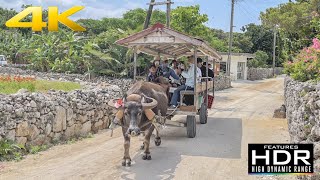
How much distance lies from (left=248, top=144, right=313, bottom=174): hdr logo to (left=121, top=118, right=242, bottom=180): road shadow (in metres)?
1.71

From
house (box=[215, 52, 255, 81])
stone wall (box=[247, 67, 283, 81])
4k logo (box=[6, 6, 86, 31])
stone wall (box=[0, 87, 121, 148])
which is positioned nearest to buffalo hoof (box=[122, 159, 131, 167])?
stone wall (box=[0, 87, 121, 148])

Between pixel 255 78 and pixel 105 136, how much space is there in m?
38.9

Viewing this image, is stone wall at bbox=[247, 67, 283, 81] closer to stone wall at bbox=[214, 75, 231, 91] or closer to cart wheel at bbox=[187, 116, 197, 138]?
stone wall at bbox=[214, 75, 231, 91]

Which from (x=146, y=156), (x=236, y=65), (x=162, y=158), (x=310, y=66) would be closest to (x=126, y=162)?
(x=146, y=156)

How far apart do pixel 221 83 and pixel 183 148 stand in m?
22.7

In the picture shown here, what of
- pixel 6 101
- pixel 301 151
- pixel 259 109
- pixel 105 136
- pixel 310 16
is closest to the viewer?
pixel 301 151

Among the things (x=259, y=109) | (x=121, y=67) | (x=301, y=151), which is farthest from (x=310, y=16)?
(x=301, y=151)

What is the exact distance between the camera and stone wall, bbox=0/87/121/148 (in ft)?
28.0

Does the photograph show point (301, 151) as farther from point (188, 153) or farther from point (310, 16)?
point (310, 16)

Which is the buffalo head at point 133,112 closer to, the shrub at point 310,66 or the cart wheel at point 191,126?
the cart wheel at point 191,126

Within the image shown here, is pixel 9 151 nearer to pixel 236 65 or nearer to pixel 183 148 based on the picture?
pixel 183 148

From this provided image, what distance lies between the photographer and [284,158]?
616 centimetres

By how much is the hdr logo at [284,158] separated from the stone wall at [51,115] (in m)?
5.11

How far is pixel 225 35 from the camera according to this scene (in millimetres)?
70750
